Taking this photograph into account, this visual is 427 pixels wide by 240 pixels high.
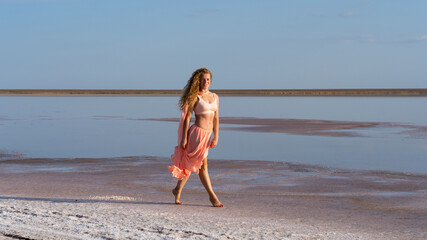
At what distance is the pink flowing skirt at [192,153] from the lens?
7.79m

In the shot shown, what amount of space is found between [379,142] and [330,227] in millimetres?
11596

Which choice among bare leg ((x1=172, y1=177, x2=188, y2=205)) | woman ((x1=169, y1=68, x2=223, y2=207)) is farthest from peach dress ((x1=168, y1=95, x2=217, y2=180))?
bare leg ((x1=172, y1=177, x2=188, y2=205))

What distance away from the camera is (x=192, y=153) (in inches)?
307

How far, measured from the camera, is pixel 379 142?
17.8m

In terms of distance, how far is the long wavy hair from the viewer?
775cm

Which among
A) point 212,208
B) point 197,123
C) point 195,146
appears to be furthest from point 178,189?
point 197,123

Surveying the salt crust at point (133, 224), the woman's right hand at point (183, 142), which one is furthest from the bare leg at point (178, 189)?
the woman's right hand at point (183, 142)

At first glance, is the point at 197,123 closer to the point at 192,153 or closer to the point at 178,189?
the point at 192,153

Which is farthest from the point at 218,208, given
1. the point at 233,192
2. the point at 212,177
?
the point at 212,177

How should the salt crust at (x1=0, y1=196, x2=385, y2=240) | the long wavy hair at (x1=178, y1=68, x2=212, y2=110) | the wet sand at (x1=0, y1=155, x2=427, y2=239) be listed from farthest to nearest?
1. the long wavy hair at (x1=178, y1=68, x2=212, y2=110)
2. the wet sand at (x1=0, y1=155, x2=427, y2=239)
3. the salt crust at (x1=0, y1=196, x2=385, y2=240)

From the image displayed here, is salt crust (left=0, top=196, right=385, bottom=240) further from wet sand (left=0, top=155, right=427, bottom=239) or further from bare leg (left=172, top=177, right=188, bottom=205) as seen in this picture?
bare leg (left=172, top=177, right=188, bottom=205)

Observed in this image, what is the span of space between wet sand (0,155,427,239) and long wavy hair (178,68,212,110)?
4.41ft

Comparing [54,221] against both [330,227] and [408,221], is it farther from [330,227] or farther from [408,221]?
[408,221]
